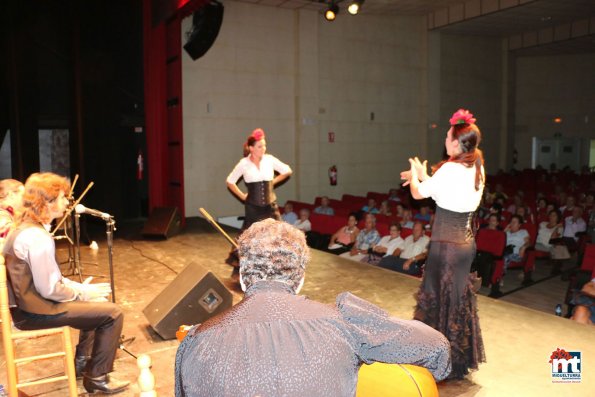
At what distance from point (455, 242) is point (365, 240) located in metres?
3.99

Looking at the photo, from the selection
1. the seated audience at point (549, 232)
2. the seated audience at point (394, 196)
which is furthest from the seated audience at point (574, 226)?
the seated audience at point (394, 196)

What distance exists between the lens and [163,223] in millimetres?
7340

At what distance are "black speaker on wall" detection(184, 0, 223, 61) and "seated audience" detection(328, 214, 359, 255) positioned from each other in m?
4.62

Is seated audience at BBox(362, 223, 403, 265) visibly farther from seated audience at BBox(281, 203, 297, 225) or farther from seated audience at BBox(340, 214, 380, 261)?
seated audience at BBox(281, 203, 297, 225)

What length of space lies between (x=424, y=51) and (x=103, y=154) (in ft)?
26.9

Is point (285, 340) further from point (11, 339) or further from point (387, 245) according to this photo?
point (387, 245)

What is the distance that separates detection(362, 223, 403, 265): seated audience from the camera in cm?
629

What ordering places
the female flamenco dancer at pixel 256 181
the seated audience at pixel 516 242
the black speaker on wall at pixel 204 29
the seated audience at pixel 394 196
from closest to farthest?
1. the female flamenco dancer at pixel 256 181
2. the seated audience at pixel 516 242
3. the black speaker on wall at pixel 204 29
4. the seated audience at pixel 394 196

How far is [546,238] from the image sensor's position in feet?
23.3

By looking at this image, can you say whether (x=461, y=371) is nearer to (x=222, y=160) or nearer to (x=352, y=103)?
(x=222, y=160)

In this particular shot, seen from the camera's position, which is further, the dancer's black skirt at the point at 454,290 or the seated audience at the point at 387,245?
the seated audience at the point at 387,245

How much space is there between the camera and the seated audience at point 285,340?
1055 mm

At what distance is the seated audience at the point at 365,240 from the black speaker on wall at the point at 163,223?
261cm

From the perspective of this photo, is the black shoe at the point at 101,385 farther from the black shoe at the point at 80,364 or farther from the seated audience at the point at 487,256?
the seated audience at the point at 487,256
